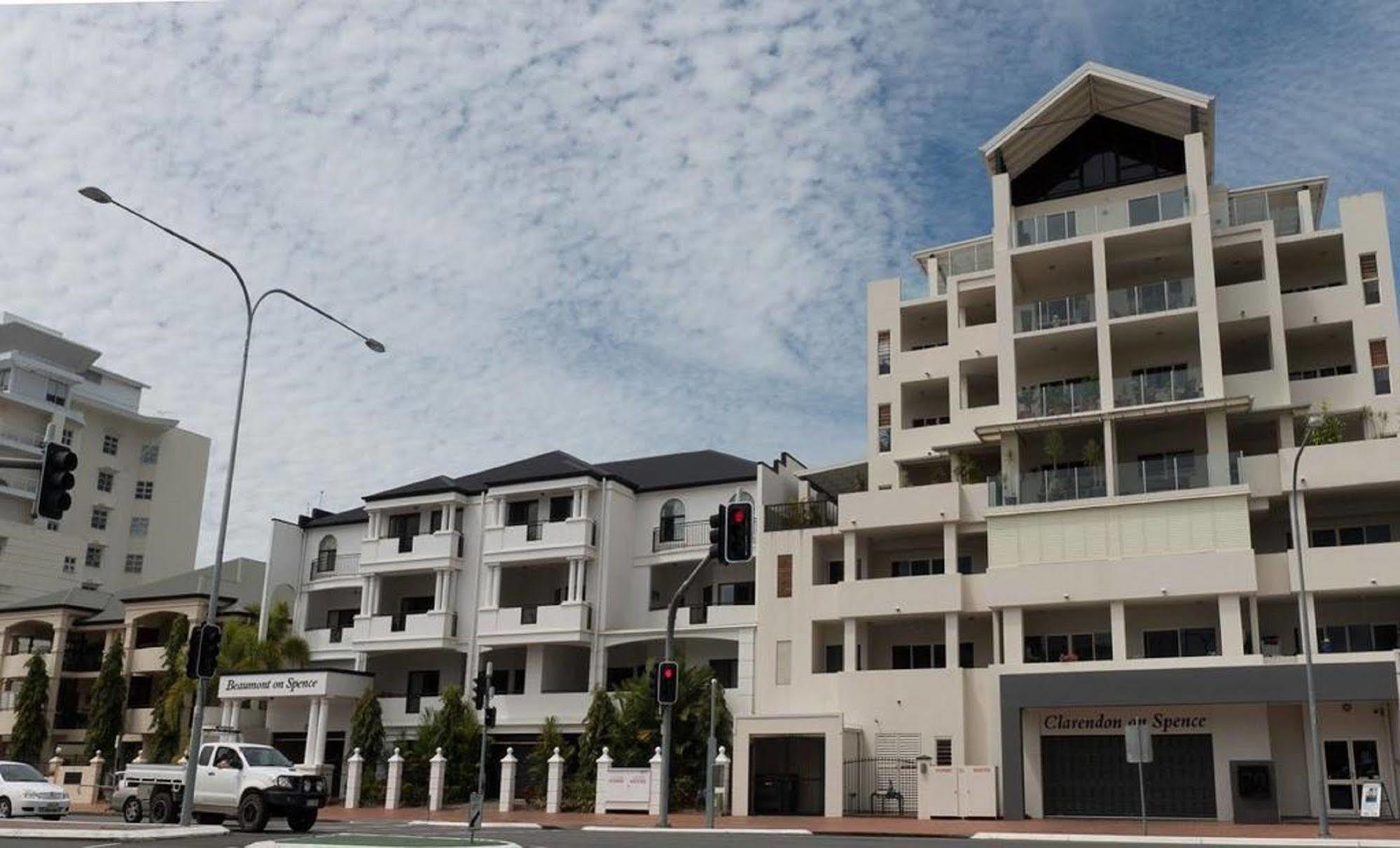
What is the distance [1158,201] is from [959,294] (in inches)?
312

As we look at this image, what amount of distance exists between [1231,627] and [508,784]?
2366cm

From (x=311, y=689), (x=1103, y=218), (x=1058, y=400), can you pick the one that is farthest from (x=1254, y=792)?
(x=311, y=689)

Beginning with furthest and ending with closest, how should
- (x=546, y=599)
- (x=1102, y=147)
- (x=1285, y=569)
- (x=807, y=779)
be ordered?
(x=546, y=599), (x=1102, y=147), (x=807, y=779), (x=1285, y=569)

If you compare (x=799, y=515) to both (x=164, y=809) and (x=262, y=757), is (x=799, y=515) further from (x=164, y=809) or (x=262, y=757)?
(x=164, y=809)

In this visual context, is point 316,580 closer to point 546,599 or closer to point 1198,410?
point 546,599

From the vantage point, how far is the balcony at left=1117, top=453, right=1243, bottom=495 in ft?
132

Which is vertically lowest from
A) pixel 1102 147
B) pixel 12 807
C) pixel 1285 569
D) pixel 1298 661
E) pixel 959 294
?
pixel 12 807

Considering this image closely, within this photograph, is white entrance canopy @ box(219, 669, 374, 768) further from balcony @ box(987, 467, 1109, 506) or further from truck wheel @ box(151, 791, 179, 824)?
balcony @ box(987, 467, 1109, 506)

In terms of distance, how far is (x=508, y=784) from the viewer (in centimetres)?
4331

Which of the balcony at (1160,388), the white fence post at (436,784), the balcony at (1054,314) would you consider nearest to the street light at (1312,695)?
the balcony at (1160,388)

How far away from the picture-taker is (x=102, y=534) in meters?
85.2

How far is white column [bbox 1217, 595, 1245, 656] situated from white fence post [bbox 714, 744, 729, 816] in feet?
52.4

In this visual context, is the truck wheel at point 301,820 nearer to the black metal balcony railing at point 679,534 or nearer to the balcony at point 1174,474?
the black metal balcony railing at point 679,534

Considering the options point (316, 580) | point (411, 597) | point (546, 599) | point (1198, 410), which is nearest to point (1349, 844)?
point (1198, 410)
